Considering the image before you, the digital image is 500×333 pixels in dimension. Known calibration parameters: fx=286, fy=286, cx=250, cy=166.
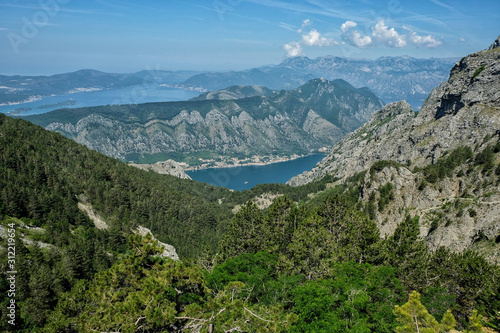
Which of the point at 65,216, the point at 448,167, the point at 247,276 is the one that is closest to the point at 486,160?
the point at 448,167

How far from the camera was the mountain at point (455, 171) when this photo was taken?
53.7 meters

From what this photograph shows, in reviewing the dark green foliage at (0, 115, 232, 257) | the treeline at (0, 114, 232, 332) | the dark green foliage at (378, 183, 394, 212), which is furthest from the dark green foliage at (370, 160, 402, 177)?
the dark green foliage at (0, 115, 232, 257)

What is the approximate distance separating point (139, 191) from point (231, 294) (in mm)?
118192

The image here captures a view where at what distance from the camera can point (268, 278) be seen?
32.3 meters

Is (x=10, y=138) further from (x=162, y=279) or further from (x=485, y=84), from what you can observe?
(x=485, y=84)

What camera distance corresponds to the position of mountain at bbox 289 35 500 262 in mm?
53719

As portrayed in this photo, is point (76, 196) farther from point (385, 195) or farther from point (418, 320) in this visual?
point (418, 320)

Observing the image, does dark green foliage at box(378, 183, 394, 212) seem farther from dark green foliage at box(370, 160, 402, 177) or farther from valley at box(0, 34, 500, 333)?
dark green foliage at box(370, 160, 402, 177)

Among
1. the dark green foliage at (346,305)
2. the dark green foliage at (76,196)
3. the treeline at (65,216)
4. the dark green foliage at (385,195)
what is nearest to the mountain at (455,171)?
the dark green foliage at (385,195)

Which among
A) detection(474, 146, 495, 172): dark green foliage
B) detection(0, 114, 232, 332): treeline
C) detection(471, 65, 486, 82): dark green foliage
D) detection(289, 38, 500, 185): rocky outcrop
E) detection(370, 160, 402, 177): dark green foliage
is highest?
detection(471, 65, 486, 82): dark green foliage

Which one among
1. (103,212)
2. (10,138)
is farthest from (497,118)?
(10,138)

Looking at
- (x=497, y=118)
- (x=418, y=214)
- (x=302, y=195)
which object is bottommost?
(x=302, y=195)

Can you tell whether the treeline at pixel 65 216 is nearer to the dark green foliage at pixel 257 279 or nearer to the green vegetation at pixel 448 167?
the dark green foliage at pixel 257 279

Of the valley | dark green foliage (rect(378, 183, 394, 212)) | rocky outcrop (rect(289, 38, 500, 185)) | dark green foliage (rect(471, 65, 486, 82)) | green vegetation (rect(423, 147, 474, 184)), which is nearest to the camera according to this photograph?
the valley
